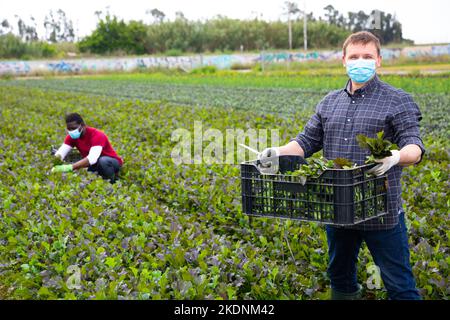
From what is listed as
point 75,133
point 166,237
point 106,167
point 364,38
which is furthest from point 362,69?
point 75,133

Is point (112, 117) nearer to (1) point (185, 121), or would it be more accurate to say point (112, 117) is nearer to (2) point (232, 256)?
(1) point (185, 121)

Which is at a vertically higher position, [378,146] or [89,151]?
[378,146]

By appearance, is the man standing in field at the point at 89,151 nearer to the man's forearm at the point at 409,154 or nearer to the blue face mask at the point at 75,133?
the blue face mask at the point at 75,133

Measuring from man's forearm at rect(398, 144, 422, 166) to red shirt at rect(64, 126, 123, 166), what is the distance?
5.51 meters

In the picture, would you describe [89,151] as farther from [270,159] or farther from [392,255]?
[392,255]

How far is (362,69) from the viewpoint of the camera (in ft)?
11.9

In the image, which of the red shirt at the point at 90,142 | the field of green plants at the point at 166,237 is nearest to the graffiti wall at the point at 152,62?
the red shirt at the point at 90,142

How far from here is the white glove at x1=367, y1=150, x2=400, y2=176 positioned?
3244mm

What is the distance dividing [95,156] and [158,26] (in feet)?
231

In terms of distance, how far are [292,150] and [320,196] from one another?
28.3 inches

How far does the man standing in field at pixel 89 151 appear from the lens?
26.0 ft

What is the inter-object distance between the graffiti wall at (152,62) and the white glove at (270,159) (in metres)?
48.9

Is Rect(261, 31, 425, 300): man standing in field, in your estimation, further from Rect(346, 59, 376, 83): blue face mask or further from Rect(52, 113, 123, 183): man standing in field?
Rect(52, 113, 123, 183): man standing in field
